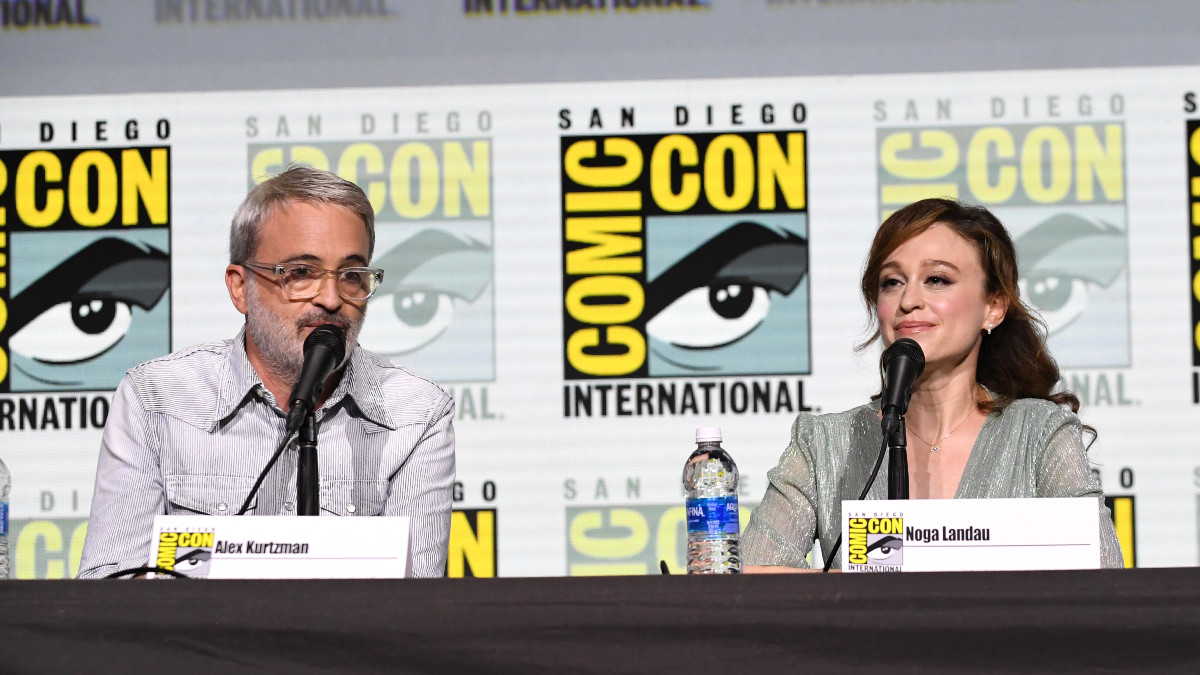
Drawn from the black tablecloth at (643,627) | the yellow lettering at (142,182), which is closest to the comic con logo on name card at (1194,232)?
the black tablecloth at (643,627)

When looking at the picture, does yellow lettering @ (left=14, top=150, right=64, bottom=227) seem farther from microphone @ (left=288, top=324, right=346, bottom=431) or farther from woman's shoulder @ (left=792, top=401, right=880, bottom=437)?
woman's shoulder @ (left=792, top=401, right=880, bottom=437)

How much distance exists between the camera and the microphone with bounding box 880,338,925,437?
1.61m

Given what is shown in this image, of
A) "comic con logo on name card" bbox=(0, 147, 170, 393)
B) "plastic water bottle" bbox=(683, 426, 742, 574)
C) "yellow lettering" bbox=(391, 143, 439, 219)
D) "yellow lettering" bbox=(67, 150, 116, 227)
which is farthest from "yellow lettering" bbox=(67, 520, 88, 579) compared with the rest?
"plastic water bottle" bbox=(683, 426, 742, 574)

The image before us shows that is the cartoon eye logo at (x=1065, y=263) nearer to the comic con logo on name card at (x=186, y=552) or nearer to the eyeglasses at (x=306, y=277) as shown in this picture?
the eyeglasses at (x=306, y=277)

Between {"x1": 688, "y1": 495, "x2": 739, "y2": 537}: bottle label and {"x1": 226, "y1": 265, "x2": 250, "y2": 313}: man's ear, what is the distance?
955 millimetres

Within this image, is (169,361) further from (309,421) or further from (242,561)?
(242,561)

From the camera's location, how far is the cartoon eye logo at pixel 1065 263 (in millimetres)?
3064

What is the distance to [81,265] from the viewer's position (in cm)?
318

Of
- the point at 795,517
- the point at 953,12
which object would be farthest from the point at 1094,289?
the point at 795,517

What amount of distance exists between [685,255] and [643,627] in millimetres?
2029

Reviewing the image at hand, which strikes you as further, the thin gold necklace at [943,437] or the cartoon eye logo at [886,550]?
the thin gold necklace at [943,437]

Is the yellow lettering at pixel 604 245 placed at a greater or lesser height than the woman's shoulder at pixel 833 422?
greater

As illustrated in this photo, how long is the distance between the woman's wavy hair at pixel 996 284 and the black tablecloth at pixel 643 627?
3.49 ft

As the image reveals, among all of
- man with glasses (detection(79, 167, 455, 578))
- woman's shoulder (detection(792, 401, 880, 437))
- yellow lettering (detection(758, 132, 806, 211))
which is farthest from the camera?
yellow lettering (detection(758, 132, 806, 211))
